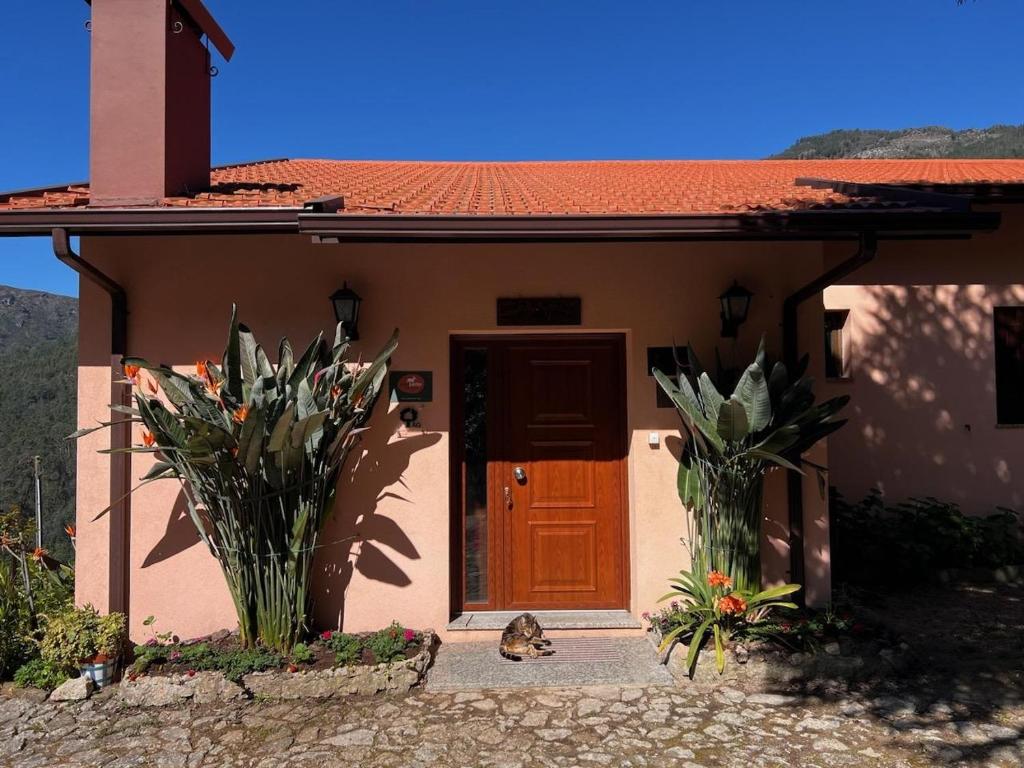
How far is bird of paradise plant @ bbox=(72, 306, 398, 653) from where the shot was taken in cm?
430

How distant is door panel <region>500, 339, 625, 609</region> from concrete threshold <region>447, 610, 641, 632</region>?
0.08m

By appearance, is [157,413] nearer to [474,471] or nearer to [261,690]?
[261,690]

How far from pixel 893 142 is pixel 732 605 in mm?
47639

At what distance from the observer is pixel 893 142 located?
42469 mm

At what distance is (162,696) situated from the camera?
4.18 m

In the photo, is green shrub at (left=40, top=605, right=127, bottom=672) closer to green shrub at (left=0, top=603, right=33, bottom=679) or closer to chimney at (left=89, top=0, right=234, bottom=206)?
green shrub at (left=0, top=603, right=33, bottom=679)

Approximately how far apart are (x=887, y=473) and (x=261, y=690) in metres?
7.38

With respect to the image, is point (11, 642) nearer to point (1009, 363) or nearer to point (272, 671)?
point (272, 671)

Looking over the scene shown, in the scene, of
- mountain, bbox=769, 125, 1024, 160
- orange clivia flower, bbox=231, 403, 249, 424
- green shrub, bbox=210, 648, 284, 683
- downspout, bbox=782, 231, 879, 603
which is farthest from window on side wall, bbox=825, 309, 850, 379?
mountain, bbox=769, 125, 1024, 160

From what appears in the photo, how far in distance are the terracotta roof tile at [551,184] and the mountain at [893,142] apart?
→ 27.6 meters

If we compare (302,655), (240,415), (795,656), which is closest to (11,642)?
(302,655)

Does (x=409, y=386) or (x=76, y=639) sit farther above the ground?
(x=409, y=386)

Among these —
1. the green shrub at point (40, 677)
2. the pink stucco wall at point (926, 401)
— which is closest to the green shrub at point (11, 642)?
the green shrub at point (40, 677)

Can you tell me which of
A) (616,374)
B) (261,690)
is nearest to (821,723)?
(616,374)
